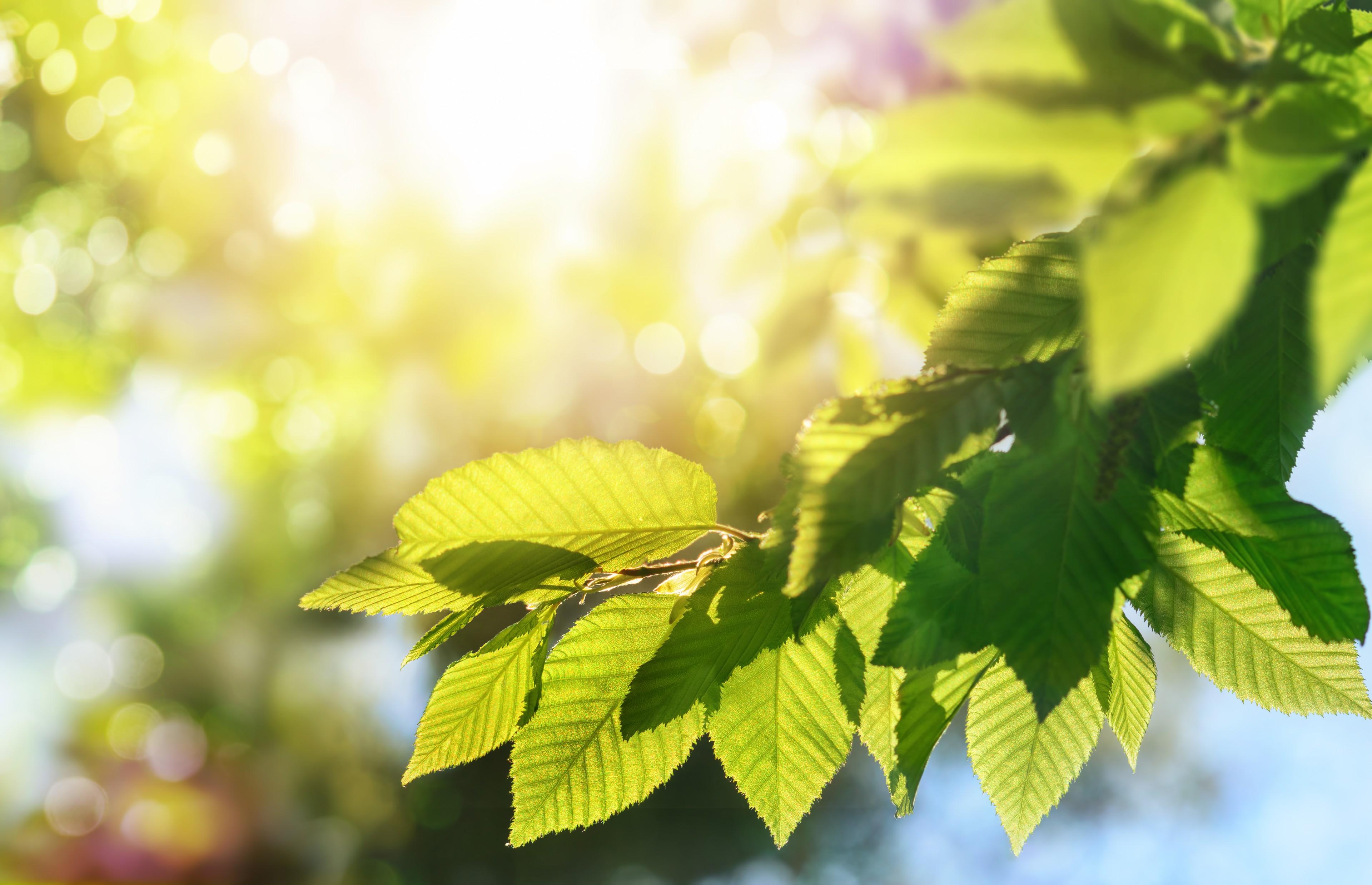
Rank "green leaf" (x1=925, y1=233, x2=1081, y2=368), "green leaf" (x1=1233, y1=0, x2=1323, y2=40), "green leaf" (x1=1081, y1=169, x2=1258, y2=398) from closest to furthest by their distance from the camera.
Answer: "green leaf" (x1=1081, y1=169, x2=1258, y2=398), "green leaf" (x1=1233, y1=0, x2=1323, y2=40), "green leaf" (x1=925, y1=233, x2=1081, y2=368)

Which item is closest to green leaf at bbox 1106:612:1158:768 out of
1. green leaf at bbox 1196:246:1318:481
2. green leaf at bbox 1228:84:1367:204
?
green leaf at bbox 1196:246:1318:481

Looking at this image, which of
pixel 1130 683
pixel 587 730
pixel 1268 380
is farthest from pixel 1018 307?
pixel 587 730

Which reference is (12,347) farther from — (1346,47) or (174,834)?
(1346,47)

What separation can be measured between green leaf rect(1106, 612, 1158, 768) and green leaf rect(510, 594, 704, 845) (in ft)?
0.91

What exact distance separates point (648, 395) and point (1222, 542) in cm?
545

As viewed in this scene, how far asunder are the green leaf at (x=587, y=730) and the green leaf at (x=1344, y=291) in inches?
14.8

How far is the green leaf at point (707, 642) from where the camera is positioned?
0.50m

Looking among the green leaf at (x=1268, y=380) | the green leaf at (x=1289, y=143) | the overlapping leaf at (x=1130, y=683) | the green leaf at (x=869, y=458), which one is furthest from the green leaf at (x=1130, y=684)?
the green leaf at (x=1289, y=143)

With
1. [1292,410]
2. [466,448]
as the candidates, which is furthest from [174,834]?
[1292,410]

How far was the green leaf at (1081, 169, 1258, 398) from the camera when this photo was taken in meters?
0.25

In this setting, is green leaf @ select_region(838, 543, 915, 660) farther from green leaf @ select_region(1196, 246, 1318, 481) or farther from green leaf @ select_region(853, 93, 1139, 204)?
green leaf @ select_region(853, 93, 1139, 204)

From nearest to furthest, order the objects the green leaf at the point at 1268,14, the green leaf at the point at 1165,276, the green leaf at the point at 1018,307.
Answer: the green leaf at the point at 1165,276 < the green leaf at the point at 1268,14 < the green leaf at the point at 1018,307

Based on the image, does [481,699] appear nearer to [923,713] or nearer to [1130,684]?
[923,713]

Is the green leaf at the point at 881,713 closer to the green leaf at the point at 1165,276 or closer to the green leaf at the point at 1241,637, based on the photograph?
the green leaf at the point at 1241,637
